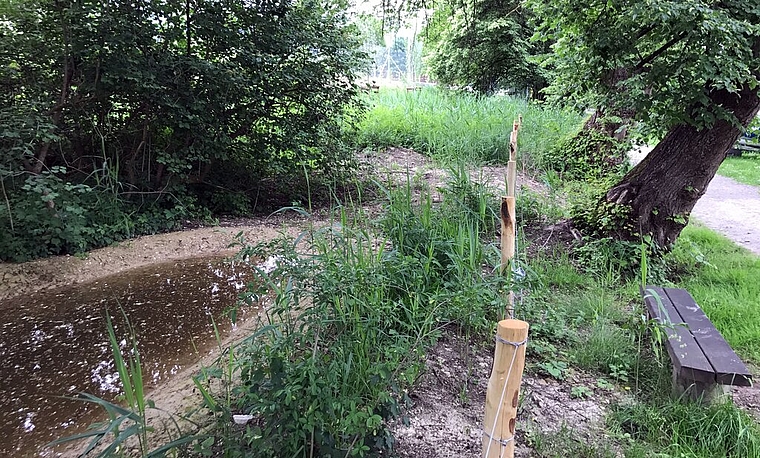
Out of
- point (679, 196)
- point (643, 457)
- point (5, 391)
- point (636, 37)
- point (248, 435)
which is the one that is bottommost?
point (5, 391)

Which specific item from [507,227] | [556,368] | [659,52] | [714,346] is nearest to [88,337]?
[507,227]

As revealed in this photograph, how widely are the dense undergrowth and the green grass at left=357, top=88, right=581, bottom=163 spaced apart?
2425mm


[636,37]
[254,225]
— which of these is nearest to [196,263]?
[254,225]

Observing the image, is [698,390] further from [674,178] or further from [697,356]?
[674,178]

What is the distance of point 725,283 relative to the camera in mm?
3689

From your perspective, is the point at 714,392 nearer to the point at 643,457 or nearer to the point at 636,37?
the point at 643,457

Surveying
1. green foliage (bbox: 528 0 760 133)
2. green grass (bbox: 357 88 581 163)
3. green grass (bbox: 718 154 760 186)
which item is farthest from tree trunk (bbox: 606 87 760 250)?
green grass (bbox: 718 154 760 186)

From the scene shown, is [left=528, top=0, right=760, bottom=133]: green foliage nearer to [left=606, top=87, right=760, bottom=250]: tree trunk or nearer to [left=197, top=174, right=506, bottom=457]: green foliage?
[left=606, top=87, right=760, bottom=250]: tree trunk

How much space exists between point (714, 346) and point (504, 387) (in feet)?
4.83

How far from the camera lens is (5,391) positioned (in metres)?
2.35

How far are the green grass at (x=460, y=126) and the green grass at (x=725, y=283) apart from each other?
2256 mm

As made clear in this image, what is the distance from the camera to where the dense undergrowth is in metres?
1.53

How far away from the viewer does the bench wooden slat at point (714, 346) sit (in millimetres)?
1908

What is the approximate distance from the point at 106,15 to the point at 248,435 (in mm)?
4218
